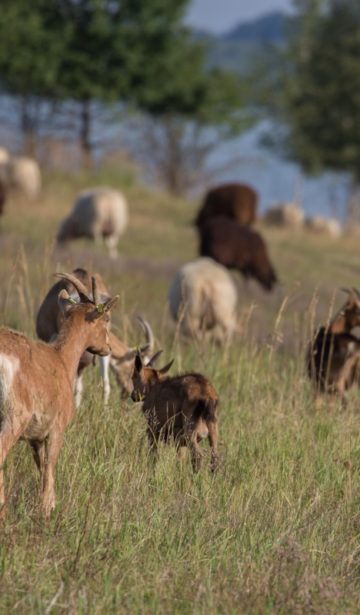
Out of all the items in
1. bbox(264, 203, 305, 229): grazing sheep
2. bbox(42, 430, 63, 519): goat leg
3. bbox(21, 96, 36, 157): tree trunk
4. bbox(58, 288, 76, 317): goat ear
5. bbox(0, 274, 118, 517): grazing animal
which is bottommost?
bbox(264, 203, 305, 229): grazing sheep

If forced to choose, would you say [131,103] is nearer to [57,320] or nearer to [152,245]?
[152,245]

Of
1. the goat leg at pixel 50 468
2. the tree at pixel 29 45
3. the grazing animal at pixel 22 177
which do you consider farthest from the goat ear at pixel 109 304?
the tree at pixel 29 45

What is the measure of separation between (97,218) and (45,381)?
17.1 meters

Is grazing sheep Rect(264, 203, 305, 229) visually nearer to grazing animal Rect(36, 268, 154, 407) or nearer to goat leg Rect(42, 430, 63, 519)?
grazing animal Rect(36, 268, 154, 407)

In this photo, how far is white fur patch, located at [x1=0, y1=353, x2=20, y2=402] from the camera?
17.1ft

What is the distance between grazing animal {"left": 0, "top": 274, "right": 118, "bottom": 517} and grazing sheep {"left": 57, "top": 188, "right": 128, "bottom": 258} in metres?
16.0

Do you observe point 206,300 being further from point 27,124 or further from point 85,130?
point 27,124

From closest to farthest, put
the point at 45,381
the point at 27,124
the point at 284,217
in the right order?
the point at 45,381 → the point at 284,217 → the point at 27,124

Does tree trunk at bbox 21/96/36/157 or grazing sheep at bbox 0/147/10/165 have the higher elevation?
Answer: tree trunk at bbox 21/96/36/157

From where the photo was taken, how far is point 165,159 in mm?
47031

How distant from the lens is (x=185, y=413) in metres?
6.73

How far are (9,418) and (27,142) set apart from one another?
34009 mm

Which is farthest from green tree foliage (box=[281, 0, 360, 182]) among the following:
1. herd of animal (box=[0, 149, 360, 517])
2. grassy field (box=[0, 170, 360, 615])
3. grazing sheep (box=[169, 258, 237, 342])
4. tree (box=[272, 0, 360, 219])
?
grassy field (box=[0, 170, 360, 615])

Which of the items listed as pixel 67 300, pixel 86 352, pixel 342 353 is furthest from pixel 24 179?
pixel 67 300
